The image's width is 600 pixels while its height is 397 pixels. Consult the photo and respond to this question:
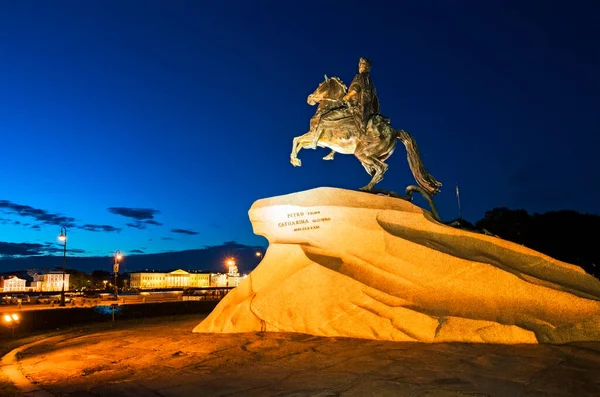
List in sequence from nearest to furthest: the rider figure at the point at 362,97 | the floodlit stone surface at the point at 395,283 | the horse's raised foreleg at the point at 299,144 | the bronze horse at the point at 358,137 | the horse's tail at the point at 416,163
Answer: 1. the floodlit stone surface at the point at 395,283
2. the rider figure at the point at 362,97
3. the bronze horse at the point at 358,137
4. the horse's tail at the point at 416,163
5. the horse's raised foreleg at the point at 299,144

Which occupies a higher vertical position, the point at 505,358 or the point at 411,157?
the point at 411,157

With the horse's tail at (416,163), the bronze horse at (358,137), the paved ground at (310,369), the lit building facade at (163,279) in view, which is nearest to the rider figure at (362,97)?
the bronze horse at (358,137)

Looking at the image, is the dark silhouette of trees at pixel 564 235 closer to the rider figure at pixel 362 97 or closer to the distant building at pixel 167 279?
the rider figure at pixel 362 97

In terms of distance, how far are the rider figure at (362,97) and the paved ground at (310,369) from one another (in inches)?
201

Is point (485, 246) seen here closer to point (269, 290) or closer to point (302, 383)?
point (269, 290)

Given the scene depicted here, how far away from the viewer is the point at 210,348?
27.8 feet

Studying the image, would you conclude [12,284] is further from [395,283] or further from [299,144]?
[395,283]

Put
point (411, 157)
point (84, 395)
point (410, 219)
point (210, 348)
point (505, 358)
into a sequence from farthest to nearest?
point (411, 157), point (410, 219), point (210, 348), point (505, 358), point (84, 395)

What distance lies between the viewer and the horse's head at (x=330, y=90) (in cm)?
1169

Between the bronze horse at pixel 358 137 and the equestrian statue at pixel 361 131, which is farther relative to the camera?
the bronze horse at pixel 358 137

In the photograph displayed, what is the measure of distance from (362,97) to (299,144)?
1998mm

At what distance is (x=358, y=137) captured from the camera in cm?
1139

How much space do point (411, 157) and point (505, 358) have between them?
Result: 6.05 m

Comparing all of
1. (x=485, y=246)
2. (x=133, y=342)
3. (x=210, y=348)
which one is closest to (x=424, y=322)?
(x=485, y=246)
